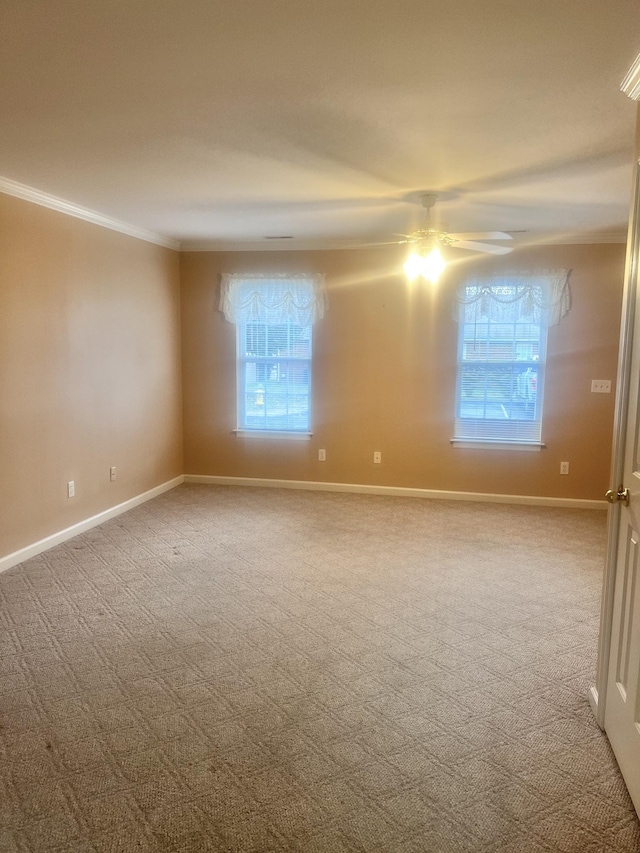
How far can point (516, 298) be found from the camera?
5.05 m

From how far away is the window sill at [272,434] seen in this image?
570 centimetres

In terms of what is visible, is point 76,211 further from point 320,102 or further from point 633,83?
point 633,83

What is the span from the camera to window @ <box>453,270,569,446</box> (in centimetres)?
505

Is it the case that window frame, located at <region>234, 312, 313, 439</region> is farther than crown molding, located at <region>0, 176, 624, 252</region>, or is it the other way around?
window frame, located at <region>234, 312, 313, 439</region>

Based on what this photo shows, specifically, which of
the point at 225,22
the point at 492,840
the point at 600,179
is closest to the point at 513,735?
the point at 492,840

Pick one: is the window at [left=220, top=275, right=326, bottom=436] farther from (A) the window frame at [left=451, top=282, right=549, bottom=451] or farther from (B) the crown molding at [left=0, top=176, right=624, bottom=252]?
(A) the window frame at [left=451, top=282, right=549, bottom=451]

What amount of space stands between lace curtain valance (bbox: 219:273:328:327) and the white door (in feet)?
12.0

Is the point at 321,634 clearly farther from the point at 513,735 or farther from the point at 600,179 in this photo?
the point at 600,179

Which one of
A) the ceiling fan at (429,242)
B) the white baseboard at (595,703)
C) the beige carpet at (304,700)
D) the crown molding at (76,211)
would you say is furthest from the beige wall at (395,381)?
the white baseboard at (595,703)

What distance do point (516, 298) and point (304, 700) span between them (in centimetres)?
398

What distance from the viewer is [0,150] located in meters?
2.90

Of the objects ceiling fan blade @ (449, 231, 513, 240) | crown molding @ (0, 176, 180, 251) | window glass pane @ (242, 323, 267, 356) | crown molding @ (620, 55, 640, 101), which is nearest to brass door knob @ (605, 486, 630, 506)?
crown molding @ (620, 55, 640, 101)

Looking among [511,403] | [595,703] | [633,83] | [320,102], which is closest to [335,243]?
[511,403]

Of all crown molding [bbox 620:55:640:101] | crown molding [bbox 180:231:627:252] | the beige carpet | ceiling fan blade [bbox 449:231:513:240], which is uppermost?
crown molding [bbox 180:231:627:252]
